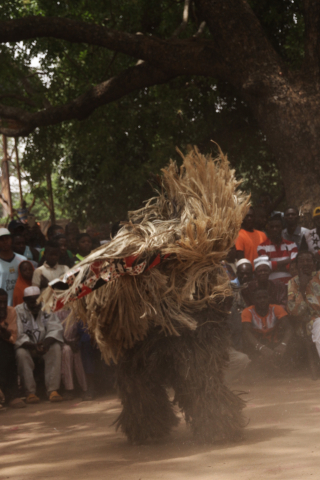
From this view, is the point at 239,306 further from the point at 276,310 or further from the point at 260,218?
the point at 260,218

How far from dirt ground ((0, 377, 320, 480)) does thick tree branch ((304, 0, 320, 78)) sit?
495 centimetres

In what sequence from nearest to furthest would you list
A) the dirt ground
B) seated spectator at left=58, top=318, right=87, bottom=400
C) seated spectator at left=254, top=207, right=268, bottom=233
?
the dirt ground < seated spectator at left=58, top=318, right=87, bottom=400 < seated spectator at left=254, top=207, right=268, bottom=233

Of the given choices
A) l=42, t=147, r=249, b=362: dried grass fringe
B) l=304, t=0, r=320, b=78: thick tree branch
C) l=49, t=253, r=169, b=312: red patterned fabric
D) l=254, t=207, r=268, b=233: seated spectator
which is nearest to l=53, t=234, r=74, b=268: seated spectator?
l=254, t=207, r=268, b=233: seated spectator

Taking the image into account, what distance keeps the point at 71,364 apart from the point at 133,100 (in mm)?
7051

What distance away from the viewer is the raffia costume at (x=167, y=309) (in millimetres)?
4039

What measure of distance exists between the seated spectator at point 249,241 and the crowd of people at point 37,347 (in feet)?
7.84

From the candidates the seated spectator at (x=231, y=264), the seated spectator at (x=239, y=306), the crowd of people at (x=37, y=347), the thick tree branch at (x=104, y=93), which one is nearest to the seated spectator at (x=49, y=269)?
the crowd of people at (x=37, y=347)

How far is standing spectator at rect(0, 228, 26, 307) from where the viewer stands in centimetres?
740

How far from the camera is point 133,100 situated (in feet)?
40.5

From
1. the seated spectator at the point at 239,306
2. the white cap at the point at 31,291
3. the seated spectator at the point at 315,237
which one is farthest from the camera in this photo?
the seated spectator at the point at 315,237

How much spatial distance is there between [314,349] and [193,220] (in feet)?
11.3

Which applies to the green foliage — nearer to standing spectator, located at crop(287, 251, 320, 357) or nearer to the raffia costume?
standing spectator, located at crop(287, 251, 320, 357)

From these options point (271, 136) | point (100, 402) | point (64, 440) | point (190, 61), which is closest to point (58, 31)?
point (190, 61)

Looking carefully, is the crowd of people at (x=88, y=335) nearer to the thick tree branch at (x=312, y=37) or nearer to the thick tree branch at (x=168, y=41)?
the thick tree branch at (x=312, y=37)
